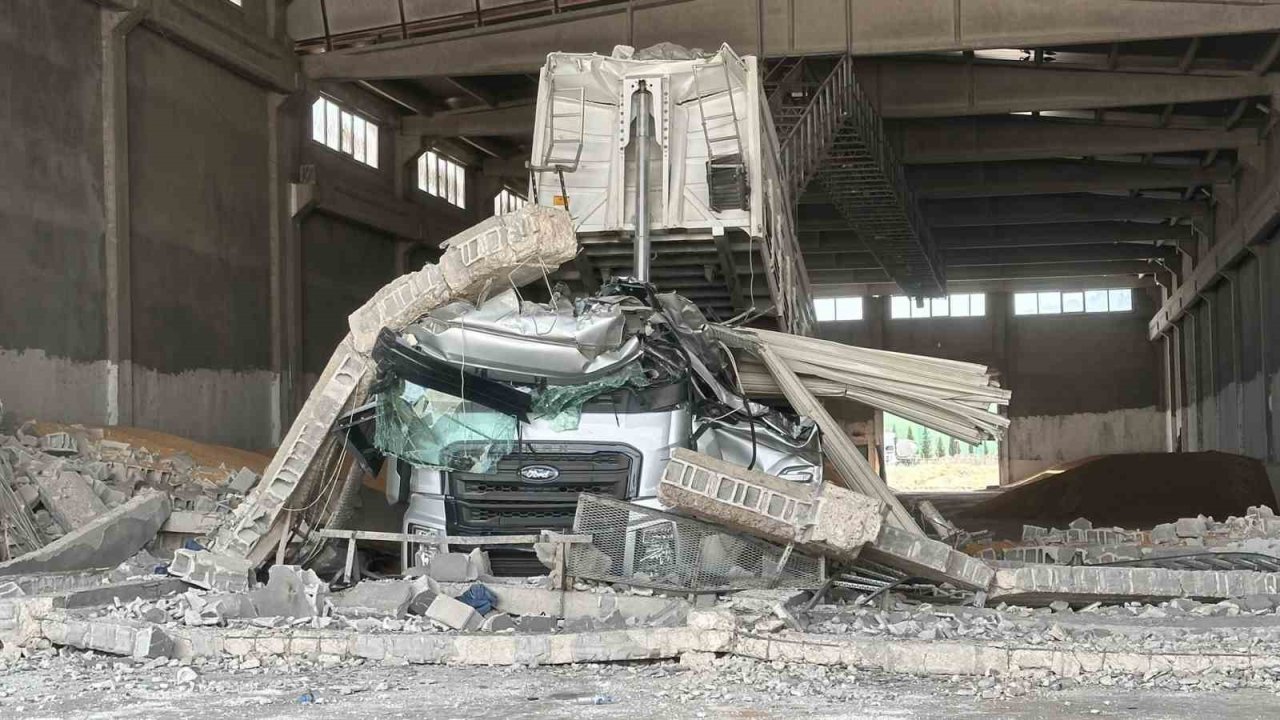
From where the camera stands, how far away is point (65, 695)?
693 cm

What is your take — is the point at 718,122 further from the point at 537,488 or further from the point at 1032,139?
the point at 1032,139

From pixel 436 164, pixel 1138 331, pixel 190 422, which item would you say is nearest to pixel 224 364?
pixel 190 422

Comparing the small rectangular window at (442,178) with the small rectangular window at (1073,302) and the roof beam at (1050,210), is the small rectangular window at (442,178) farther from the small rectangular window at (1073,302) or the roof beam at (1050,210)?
the small rectangular window at (1073,302)

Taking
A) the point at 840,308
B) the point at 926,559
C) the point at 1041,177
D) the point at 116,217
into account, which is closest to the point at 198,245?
the point at 116,217

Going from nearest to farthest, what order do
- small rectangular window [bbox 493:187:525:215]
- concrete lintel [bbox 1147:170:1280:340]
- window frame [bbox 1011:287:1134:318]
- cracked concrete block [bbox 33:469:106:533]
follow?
cracked concrete block [bbox 33:469:106:533]
concrete lintel [bbox 1147:170:1280:340]
small rectangular window [bbox 493:187:525:215]
window frame [bbox 1011:287:1134:318]

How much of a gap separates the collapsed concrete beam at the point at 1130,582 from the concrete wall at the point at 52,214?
13.5m

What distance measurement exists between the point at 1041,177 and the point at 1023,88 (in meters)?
7.32

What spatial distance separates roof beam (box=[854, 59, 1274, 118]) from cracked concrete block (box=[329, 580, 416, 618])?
18.3 meters

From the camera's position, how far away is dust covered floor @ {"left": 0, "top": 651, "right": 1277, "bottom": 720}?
6.18 m

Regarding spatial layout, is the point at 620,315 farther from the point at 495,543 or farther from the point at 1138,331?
the point at 1138,331

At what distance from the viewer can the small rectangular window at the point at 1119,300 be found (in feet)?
151

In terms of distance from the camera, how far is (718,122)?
43.8 ft

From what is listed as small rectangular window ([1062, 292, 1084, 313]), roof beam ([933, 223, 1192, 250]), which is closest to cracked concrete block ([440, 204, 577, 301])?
roof beam ([933, 223, 1192, 250])

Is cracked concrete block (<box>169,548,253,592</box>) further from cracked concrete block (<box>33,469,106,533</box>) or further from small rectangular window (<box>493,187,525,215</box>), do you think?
small rectangular window (<box>493,187,525,215</box>)
